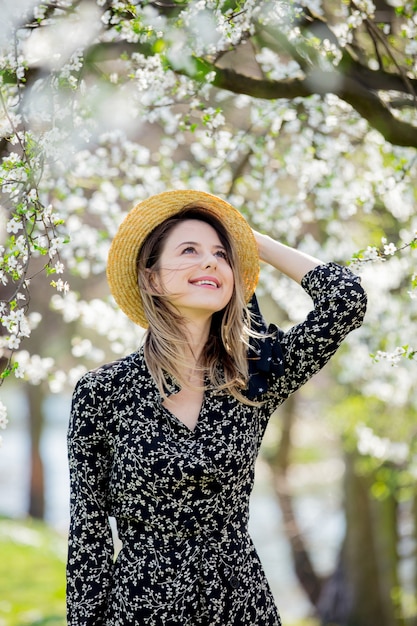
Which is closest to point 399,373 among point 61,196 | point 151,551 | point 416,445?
point 416,445

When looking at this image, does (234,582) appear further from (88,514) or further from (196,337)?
(196,337)

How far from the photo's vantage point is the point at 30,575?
8711 millimetres

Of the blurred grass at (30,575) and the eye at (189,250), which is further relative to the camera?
the blurred grass at (30,575)

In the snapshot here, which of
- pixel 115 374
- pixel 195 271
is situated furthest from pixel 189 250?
pixel 115 374

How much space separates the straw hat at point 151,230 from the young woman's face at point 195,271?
9 centimetres

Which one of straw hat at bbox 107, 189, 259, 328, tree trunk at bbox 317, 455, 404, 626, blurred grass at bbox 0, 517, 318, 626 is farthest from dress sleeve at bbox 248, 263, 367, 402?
tree trunk at bbox 317, 455, 404, 626

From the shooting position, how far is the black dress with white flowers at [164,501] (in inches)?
93.5

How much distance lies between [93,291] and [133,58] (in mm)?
5295

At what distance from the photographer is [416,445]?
665 centimetres

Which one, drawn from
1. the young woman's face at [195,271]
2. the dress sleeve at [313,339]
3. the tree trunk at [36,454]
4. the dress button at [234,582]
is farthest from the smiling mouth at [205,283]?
the tree trunk at [36,454]

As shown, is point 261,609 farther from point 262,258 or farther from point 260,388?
point 262,258

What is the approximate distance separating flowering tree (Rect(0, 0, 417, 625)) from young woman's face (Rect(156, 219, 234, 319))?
0.39m

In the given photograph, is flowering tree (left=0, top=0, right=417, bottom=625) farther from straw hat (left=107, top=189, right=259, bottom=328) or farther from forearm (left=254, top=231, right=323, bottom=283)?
straw hat (left=107, top=189, right=259, bottom=328)

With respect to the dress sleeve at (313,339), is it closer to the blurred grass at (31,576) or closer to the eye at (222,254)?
the eye at (222,254)
